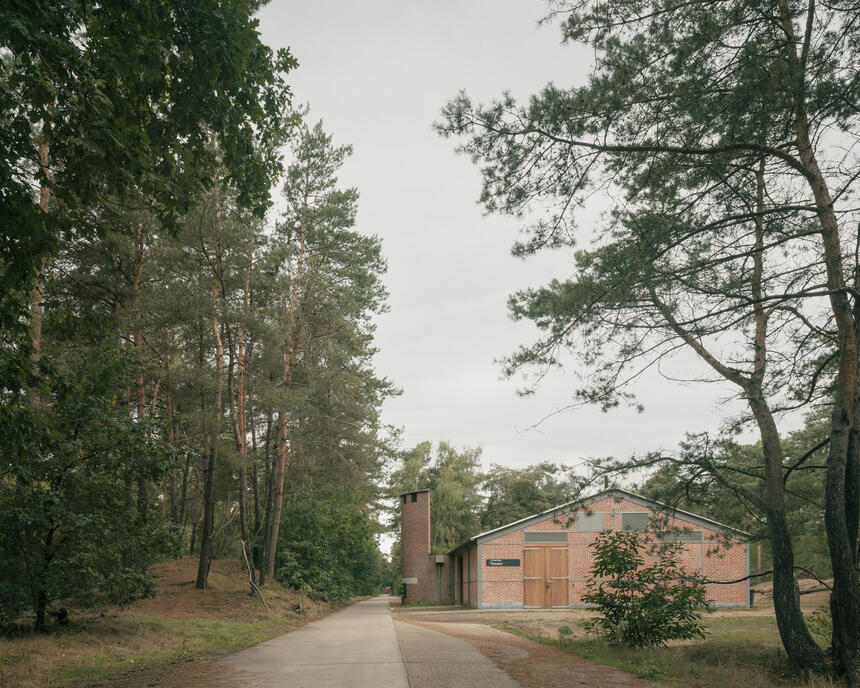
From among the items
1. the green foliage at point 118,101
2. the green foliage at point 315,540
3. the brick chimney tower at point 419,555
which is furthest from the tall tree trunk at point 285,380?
the green foliage at point 118,101

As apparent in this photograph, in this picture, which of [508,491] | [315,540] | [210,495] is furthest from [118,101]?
[508,491]

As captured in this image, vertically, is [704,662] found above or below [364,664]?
below

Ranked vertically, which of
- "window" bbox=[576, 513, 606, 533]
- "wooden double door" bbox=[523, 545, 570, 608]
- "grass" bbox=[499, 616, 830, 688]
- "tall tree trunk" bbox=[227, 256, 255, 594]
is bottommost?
"wooden double door" bbox=[523, 545, 570, 608]

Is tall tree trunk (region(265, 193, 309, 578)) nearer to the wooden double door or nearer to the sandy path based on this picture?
the wooden double door

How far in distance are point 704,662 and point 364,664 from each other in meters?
5.45

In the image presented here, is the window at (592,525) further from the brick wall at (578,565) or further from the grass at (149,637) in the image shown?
the grass at (149,637)

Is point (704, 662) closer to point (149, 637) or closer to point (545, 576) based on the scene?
point (149, 637)

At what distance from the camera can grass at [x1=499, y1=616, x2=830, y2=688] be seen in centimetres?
900

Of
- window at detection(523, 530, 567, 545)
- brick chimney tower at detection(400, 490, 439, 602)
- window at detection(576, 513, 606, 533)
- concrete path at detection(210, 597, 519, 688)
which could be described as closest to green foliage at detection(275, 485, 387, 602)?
brick chimney tower at detection(400, 490, 439, 602)

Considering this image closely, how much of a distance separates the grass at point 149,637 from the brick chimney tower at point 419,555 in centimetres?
1665

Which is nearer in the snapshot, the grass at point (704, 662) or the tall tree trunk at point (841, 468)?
the tall tree trunk at point (841, 468)

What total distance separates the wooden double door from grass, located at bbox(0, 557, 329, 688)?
463 inches

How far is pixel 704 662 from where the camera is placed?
1076 cm

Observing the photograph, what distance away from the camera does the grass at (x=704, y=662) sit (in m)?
9.00
